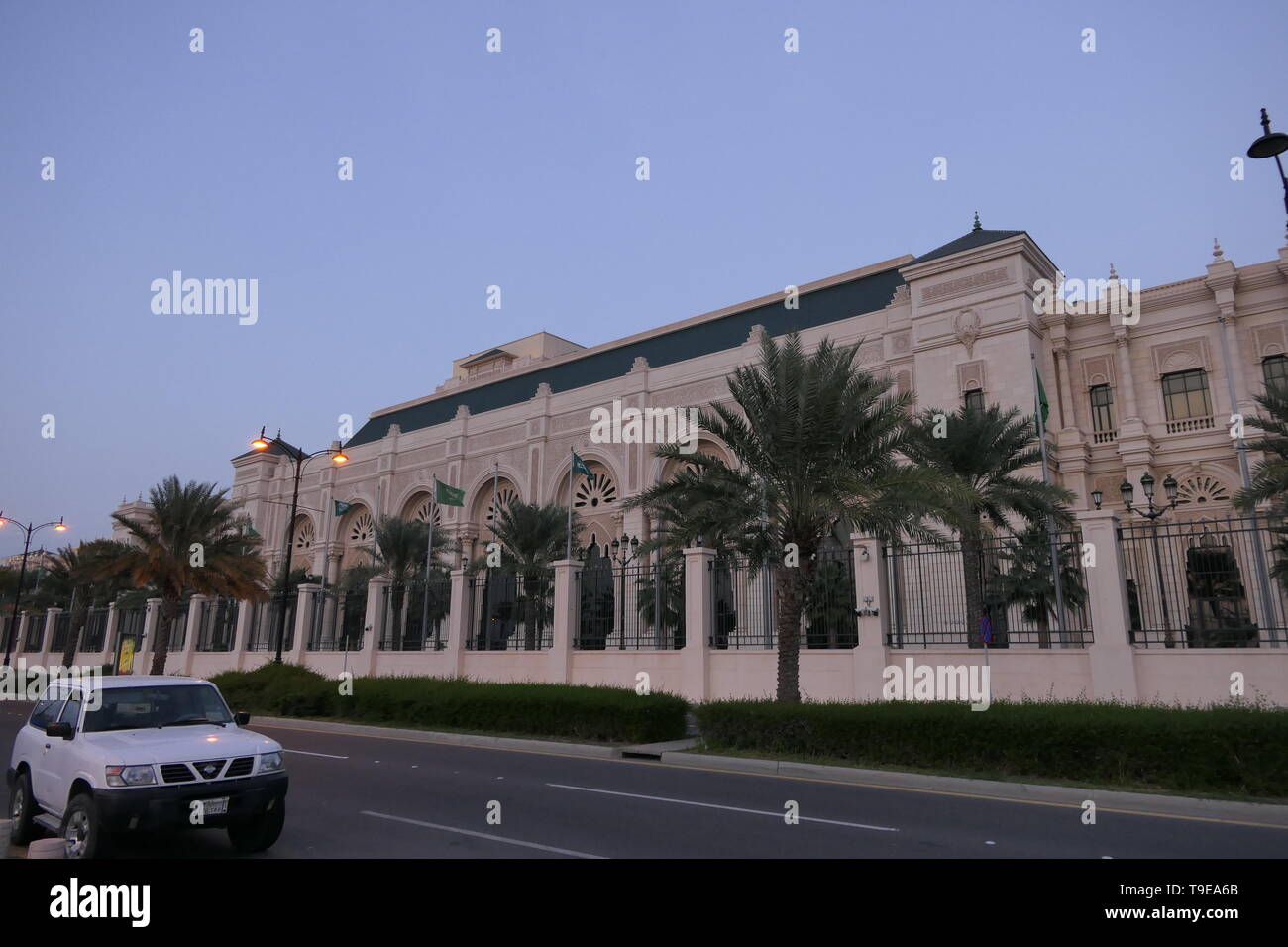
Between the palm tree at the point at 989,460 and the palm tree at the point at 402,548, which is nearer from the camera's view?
the palm tree at the point at 989,460

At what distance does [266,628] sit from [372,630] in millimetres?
11134

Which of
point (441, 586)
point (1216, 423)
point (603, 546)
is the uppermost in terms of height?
point (1216, 423)

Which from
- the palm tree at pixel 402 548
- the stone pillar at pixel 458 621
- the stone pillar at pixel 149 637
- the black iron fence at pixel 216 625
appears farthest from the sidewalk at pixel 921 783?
the stone pillar at pixel 149 637

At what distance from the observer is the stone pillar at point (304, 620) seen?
28.8 meters

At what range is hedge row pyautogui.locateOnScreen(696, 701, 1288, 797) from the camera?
997 cm

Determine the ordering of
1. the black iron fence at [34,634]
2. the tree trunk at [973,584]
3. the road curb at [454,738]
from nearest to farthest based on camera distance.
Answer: the road curb at [454,738], the tree trunk at [973,584], the black iron fence at [34,634]

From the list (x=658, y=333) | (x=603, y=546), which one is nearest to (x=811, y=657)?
(x=603, y=546)

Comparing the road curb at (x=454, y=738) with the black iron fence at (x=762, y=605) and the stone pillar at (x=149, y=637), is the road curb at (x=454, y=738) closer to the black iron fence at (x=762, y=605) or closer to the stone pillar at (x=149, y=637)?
the black iron fence at (x=762, y=605)

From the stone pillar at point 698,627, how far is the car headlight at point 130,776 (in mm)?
14312

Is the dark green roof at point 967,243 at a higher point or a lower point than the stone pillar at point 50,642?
higher

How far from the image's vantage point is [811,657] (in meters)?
18.3

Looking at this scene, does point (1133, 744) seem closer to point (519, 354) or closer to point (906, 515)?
point (906, 515)

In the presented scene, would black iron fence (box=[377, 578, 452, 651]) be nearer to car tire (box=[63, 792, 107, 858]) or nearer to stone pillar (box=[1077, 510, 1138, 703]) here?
stone pillar (box=[1077, 510, 1138, 703])

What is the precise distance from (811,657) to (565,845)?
12.1 metres
